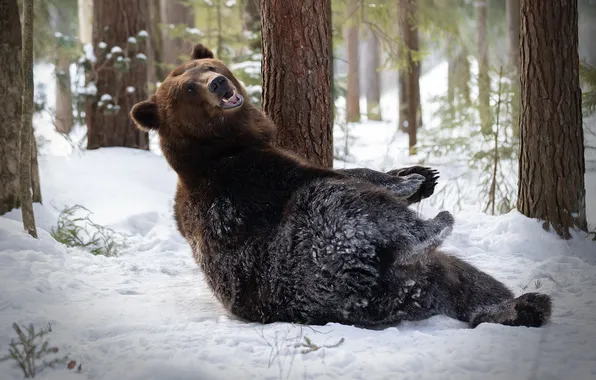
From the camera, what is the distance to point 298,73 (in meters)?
5.40

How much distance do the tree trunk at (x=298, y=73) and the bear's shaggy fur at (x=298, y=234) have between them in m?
0.81

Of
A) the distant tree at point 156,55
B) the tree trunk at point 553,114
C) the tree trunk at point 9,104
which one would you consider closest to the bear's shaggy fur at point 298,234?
the tree trunk at point 9,104

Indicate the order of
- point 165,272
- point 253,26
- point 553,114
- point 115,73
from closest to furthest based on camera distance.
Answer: point 165,272, point 553,114, point 115,73, point 253,26

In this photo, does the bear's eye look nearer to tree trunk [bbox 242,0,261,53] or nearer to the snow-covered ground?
the snow-covered ground

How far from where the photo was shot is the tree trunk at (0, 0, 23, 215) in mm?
5723

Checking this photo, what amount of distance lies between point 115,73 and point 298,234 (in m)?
8.39


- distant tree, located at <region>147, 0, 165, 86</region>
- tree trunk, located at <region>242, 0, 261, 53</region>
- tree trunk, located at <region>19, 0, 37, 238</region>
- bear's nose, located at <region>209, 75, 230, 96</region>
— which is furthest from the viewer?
distant tree, located at <region>147, 0, 165, 86</region>

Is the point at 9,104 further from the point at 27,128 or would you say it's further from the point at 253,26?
the point at 253,26

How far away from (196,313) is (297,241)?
1.07 meters

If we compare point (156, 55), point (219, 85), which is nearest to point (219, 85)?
point (219, 85)

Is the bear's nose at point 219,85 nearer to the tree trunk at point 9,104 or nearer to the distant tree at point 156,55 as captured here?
the tree trunk at point 9,104

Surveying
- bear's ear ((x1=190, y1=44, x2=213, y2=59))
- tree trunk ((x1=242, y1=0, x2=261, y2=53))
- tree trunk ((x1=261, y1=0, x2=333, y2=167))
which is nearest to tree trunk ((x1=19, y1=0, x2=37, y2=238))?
bear's ear ((x1=190, y1=44, x2=213, y2=59))

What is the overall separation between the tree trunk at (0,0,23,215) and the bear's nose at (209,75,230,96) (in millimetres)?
2542

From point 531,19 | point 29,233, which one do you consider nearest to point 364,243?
point 29,233
